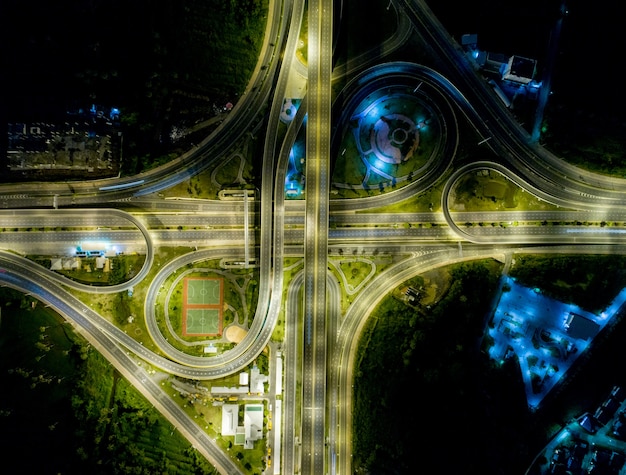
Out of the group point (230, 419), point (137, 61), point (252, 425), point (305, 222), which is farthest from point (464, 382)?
point (137, 61)

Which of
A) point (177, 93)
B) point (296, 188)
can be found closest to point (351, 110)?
point (296, 188)

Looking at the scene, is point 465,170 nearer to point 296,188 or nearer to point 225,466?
point 296,188

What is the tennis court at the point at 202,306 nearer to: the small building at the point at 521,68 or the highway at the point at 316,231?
the highway at the point at 316,231

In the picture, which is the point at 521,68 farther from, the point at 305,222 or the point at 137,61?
the point at 137,61

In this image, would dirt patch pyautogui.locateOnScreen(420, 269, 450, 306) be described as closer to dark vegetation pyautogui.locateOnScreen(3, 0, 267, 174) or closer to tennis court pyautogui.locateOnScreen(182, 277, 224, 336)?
tennis court pyautogui.locateOnScreen(182, 277, 224, 336)

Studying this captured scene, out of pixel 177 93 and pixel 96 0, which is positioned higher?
pixel 96 0

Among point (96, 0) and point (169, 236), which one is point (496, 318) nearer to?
point (169, 236)

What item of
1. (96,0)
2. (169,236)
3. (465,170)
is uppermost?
(96,0)
